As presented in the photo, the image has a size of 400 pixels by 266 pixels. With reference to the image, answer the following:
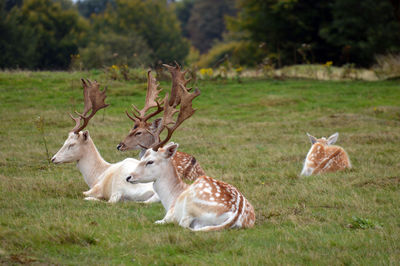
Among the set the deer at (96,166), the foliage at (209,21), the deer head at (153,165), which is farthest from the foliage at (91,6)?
the deer head at (153,165)

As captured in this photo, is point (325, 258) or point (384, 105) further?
point (384, 105)

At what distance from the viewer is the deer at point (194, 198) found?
216 inches

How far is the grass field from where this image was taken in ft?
15.7

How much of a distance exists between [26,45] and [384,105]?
2733cm

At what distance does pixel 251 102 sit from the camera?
59.3 ft

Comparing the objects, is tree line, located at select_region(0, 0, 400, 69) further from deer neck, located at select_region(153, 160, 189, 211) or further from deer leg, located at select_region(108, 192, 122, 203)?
deer neck, located at select_region(153, 160, 189, 211)

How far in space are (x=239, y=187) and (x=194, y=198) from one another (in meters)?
2.32

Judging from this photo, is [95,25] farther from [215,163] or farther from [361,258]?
[361,258]

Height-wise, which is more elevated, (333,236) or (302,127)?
(333,236)

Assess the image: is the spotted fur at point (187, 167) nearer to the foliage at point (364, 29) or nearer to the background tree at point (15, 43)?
the foliage at point (364, 29)

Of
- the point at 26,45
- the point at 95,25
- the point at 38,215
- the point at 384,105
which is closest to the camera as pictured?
the point at 38,215

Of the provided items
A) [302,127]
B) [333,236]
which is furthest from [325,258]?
[302,127]

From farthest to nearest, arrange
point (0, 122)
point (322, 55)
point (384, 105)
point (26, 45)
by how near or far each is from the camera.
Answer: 1. point (26, 45)
2. point (322, 55)
3. point (384, 105)
4. point (0, 122)

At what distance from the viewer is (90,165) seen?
26.2ft
